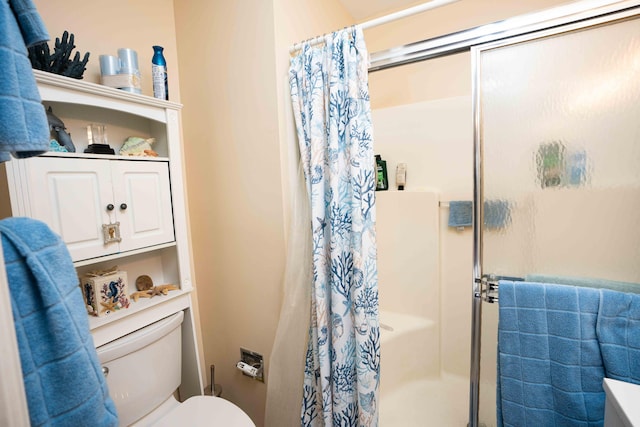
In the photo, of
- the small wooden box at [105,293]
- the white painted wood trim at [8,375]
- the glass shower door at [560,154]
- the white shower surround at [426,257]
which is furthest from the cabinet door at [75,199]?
the white shower surround at [426,257]

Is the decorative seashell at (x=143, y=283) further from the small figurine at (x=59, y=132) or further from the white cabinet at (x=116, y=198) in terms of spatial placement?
the small figurine at (x=59, y=132)

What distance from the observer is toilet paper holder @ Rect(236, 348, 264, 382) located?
137cm

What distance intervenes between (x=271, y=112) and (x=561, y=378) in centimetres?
143

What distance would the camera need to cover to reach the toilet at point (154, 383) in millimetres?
991

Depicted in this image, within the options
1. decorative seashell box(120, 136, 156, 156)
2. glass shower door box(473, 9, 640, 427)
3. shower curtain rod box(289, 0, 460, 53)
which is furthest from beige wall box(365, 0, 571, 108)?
decorative seashell box(120, 136, 156, 156)

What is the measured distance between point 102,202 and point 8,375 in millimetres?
777

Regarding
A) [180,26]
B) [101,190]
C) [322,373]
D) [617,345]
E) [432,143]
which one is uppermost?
[180,26]

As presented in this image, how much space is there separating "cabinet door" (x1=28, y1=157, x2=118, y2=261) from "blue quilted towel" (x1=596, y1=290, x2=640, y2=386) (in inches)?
64.2

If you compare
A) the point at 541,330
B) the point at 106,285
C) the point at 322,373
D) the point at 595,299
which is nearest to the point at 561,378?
the point at 541,330

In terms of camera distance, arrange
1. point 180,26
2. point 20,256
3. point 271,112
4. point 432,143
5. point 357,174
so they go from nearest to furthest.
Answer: point 20,256, point 357,174, point 271,112, point 180,26, point 432,143

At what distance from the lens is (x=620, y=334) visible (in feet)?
2.61

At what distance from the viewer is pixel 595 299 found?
2.71 ft

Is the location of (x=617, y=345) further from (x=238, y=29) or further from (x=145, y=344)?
(x=238, y=29)

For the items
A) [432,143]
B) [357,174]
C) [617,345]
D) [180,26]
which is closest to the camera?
[617,345]
